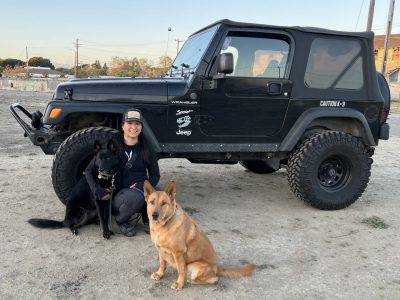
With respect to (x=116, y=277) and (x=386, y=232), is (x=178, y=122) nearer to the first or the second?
(x=116, y=277)

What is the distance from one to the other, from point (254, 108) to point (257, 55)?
629 millimetres

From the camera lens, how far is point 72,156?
4.03m

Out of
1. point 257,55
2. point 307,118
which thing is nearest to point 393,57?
point 307,118

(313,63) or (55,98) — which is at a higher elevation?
(313,63)

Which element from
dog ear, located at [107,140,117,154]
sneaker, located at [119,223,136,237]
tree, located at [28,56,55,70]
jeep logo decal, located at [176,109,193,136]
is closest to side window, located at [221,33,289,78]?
jeep logo decal, located at [176,109,193,136]

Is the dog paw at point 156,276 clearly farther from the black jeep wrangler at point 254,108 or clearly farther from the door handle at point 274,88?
the door handle at point 274,88

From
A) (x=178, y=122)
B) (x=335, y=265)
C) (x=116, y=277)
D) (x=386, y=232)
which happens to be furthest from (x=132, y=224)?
(x=386, y=232)

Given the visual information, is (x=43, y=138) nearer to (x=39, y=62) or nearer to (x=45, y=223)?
(x=45, y=223)

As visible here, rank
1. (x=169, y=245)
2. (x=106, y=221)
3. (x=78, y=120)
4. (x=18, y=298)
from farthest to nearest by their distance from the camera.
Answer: (x=78, y=120), (x=106, y=221), (x=169, y=245), (x=18, y=298)

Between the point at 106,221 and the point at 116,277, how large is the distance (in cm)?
85

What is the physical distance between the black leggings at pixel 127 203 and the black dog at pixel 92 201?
0.11 m

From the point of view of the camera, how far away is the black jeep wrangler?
Result: 4191mm

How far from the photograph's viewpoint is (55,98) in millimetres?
4203

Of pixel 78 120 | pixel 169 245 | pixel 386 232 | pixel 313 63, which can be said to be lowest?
pixel 386 232
